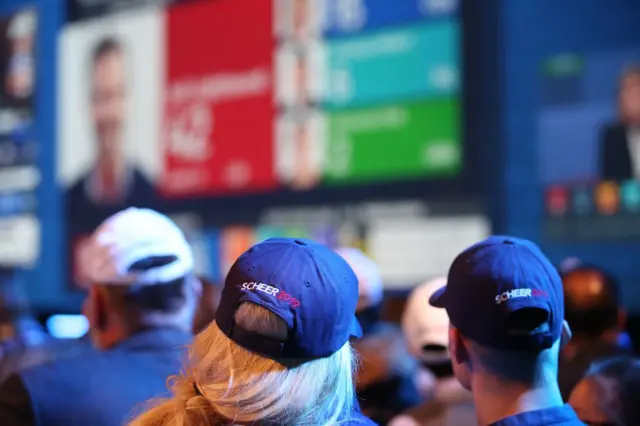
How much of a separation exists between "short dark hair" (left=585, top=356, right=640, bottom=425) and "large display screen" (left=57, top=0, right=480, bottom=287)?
2.31 meters

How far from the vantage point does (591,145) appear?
343cm

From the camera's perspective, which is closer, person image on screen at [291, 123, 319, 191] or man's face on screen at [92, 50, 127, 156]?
person image on screen at [291, 123, 319, 191]

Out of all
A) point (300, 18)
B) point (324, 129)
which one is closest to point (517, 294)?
point (324, 129)

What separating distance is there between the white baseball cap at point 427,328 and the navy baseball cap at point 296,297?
799mm

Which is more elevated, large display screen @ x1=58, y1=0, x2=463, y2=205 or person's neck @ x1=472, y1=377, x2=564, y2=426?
large display screen @ x1=58, y1=0, x2=463, y2=205

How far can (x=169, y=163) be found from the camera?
4.75 m

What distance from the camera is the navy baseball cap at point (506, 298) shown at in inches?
47.2

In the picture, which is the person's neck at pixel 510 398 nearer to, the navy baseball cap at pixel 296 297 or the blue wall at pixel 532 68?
the navy baseball cap at pixel 296 297

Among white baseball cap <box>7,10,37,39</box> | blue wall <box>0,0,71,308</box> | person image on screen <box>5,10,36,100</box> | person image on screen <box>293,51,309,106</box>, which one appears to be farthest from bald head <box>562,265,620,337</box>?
white baseball cap <box>7,10,37,39</box>

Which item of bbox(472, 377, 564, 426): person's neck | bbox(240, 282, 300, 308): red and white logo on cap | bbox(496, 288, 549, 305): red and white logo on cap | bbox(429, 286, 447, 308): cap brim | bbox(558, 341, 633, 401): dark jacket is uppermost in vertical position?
bbox(240, 282, 300, 308): red and white logo on cap

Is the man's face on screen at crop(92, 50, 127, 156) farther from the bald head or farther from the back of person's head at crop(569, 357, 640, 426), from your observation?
the back of person's head at crop(569, 357, 640, 426)

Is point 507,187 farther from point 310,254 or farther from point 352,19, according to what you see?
point 310,254

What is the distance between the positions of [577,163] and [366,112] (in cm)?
112

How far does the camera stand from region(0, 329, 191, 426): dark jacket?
4.75 ft
